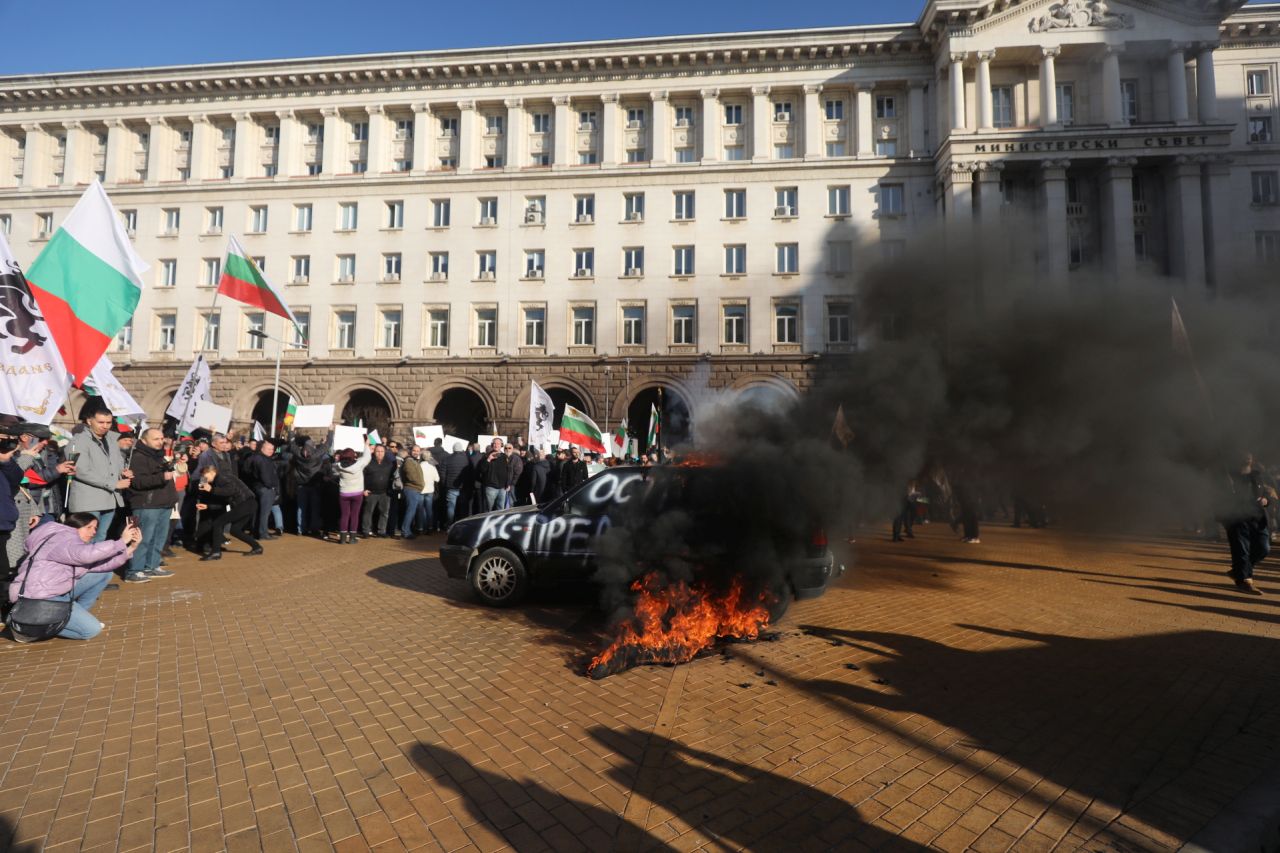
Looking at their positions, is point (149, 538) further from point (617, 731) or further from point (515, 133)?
point (515, 133)

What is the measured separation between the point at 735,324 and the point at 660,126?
1085 cm

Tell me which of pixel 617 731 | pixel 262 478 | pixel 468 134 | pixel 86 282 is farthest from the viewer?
pixel 468 134

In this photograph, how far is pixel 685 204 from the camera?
30109 mm

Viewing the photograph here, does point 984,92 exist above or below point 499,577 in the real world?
above

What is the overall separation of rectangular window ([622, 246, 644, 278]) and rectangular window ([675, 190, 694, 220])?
2.58 meters

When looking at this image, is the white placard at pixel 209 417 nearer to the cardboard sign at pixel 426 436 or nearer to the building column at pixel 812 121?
the cardboard sign at pixel 426 436

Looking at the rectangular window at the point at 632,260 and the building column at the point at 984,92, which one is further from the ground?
the building column at the point at 984,92

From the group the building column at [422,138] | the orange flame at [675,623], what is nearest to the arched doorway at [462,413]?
the building column at [422,138]

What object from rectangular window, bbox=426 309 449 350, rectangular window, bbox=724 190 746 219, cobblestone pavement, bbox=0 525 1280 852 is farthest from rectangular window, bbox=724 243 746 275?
cobblestone pavement, bbox=0 525 1280 852

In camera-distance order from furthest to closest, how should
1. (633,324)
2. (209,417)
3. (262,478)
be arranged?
(633,324) → (209,417) → (262,478)

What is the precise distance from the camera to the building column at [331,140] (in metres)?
31.7

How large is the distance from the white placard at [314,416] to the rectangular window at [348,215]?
1458 cm

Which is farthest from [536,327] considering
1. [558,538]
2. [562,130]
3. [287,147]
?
[558,538]

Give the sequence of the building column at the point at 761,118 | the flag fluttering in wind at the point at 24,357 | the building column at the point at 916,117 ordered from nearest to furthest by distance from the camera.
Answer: the flag fluttering in wind at the point at 24,357, the building column at the point at 916,117, the building column at the point at 761,118
